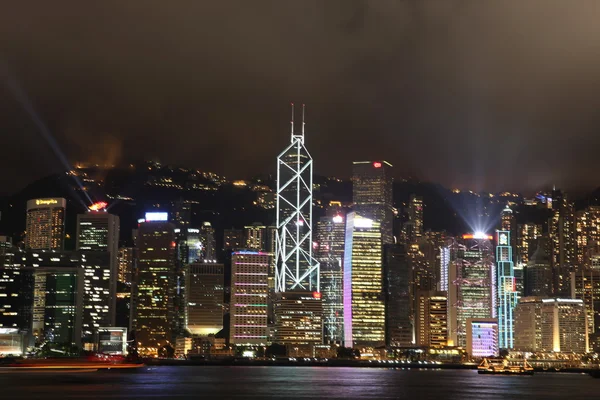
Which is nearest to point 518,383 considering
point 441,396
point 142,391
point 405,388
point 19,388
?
point 405,388

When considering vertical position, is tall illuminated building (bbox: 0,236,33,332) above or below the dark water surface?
above

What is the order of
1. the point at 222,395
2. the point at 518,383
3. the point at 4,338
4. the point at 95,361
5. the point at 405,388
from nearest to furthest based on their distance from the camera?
the point at 222,395
the point at 405,388
the point at 518,383
the point at 95,361
the point at 4,338

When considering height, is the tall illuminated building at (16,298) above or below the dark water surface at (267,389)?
above

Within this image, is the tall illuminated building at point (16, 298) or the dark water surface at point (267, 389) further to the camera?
the tall illuminated building at point (16, 298)

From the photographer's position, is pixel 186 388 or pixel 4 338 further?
pixel 4 338

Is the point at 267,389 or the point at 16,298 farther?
the point at 16,298

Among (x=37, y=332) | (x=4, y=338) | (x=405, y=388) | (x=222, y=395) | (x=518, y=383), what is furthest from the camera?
(x=37, y=332)

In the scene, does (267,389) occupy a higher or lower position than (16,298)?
lower

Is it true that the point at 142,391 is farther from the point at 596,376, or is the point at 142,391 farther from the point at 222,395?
the point at 596,376

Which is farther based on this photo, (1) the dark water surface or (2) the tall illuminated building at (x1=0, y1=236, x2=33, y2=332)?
(2) the tall illuminated building at (x1=0, y1=236, x2=33, y2=332)
